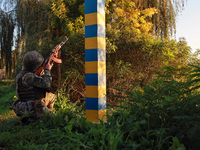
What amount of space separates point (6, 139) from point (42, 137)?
49 cm

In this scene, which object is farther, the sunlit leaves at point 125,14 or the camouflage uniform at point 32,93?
the sunlit leaves at point 125,14

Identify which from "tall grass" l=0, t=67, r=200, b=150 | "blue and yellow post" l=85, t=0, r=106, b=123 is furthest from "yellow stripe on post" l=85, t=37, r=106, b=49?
"tall grass" l=0, t=67, r=200, b=150

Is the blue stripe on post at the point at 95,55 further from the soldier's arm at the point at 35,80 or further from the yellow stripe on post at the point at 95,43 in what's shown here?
the soldier's arm at the point at 35,80

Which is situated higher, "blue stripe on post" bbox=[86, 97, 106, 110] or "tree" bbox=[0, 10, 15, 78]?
"tree" bbox=[0, 10, 15, 78]

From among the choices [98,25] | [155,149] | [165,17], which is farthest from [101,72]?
[165,17]

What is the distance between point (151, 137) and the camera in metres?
2.20

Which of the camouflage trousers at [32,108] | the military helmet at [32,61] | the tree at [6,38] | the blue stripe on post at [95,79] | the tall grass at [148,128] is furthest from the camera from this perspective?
the tree at [6,38]

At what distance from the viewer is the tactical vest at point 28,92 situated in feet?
12.8

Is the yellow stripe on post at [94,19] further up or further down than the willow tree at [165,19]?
→ further down

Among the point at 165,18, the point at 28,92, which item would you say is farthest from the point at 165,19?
the point at 28,92

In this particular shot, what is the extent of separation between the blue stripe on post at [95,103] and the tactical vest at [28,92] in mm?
904

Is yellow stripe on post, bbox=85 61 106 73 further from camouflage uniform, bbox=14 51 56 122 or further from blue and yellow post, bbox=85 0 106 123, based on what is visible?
camouflage uniform, bbox=14 51 56 122

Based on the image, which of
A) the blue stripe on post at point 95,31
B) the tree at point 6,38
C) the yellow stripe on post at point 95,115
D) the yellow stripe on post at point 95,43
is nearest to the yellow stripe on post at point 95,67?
the yellow stripe on post at point 95,43

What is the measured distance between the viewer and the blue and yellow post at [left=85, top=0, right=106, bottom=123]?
404cm
